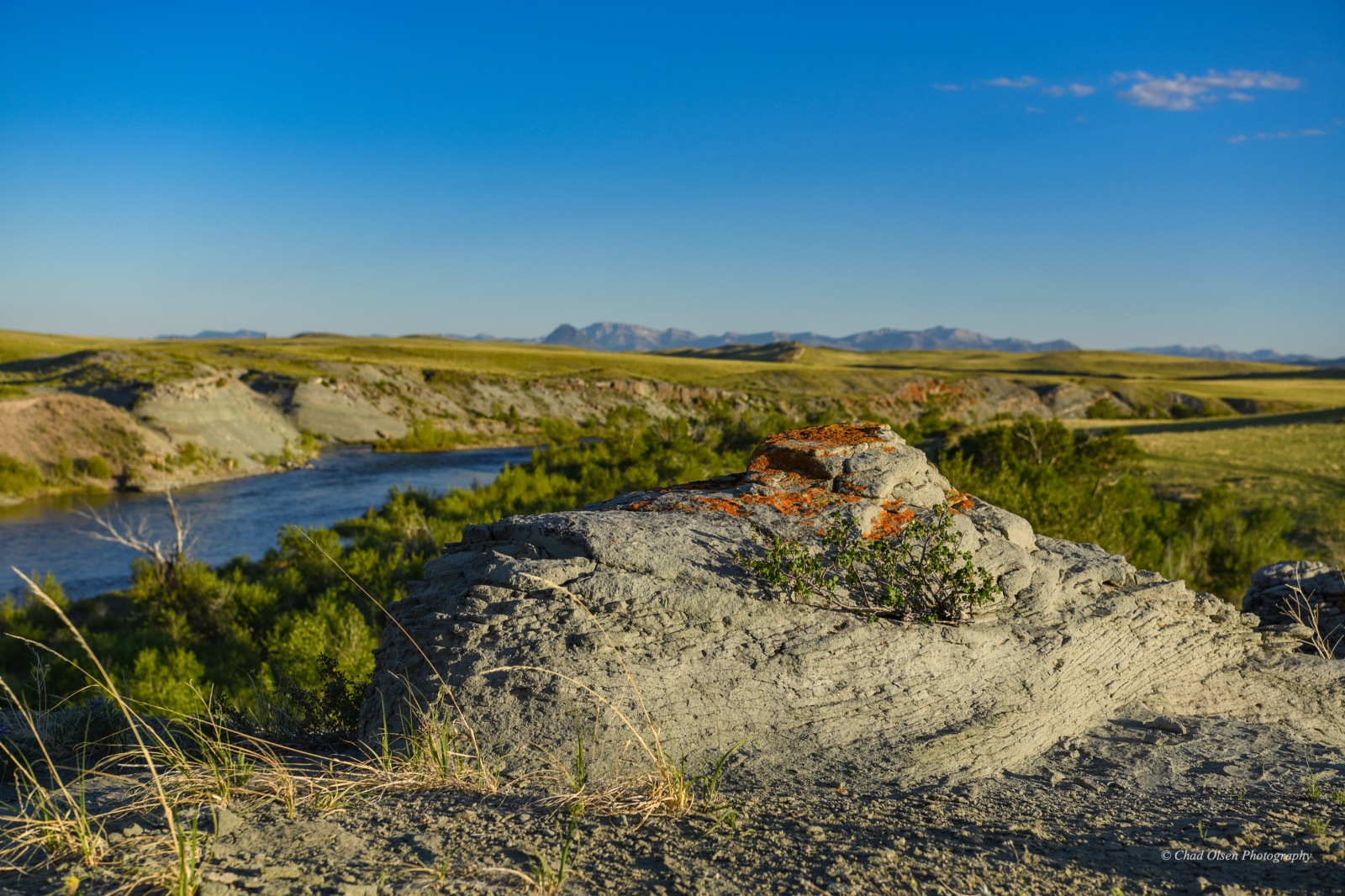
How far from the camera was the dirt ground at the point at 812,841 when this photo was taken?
11.6 feet

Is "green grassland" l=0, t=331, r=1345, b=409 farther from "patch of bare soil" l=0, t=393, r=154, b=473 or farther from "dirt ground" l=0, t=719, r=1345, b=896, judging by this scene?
"dirt ground" l=0, t=719, r=1345, b=896

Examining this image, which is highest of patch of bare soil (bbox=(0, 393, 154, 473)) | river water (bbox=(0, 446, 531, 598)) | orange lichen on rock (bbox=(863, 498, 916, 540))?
orange lichen on rock (bbox=(863, 498, 916, 540))

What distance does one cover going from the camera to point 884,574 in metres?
6.42

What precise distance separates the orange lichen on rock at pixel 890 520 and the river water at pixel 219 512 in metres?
18.5

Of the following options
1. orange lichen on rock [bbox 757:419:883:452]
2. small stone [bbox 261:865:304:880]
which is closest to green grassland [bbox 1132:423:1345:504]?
orange lichen on rock [bbox 757:419:883:452]

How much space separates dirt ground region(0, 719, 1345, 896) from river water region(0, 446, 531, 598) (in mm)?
18482

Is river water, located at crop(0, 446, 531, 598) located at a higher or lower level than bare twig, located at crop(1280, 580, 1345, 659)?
lower

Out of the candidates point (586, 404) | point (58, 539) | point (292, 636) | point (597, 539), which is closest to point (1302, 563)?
point (597, 539)

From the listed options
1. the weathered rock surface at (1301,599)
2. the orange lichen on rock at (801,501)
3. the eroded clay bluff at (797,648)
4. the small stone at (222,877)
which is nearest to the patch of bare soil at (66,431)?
the eroded clay bluff at (797,648)

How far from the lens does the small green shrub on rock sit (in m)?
6.23

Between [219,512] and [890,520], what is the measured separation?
108 feet

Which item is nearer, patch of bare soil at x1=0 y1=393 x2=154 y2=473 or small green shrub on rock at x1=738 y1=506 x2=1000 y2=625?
small green shrub on rock at x1=738 y1=506 x2=1000 y2=625

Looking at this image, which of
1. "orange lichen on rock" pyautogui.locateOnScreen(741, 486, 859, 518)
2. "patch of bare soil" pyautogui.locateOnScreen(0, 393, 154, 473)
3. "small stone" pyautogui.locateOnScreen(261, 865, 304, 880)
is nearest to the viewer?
"small stone" pyautogui.locateOnScreen(261, 865, 304, 880)

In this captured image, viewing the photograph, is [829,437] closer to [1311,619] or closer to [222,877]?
[1311,619]
